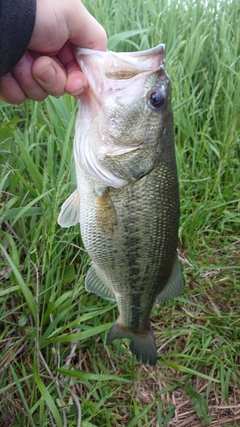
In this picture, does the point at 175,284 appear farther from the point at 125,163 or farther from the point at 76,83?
the point at 76,83

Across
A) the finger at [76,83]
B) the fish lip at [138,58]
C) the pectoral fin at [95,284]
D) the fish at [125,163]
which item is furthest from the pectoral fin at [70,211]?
the fish lip at [138,58]

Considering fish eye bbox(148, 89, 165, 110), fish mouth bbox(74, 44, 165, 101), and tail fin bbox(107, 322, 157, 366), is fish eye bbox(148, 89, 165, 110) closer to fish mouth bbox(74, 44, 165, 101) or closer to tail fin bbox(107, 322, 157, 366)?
fish mouth bbox(74, 44, 165, 101)

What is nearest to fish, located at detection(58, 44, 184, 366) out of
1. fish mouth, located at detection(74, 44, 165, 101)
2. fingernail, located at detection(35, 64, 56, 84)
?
fish mouth, located at detection(74, 44, 165, 101)

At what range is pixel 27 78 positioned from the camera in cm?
168

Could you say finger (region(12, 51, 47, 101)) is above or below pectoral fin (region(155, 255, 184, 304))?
above

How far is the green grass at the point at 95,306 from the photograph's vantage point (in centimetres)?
197

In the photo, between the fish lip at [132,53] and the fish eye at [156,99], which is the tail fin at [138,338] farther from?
the fish lip at [132,53]

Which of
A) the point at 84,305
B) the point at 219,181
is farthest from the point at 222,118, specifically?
the point at 84,305

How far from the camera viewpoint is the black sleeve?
136cm

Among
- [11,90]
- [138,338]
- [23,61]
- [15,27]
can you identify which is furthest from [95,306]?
[15,27]

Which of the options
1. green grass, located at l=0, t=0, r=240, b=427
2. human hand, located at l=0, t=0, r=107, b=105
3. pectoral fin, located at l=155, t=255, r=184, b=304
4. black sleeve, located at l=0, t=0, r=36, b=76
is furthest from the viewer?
green grass, located at l=0, t=0, r=240, b=427

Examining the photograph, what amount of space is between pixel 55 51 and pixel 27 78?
0.15 metres

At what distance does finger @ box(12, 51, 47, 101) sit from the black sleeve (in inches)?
6.0

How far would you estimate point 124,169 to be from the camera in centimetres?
154
